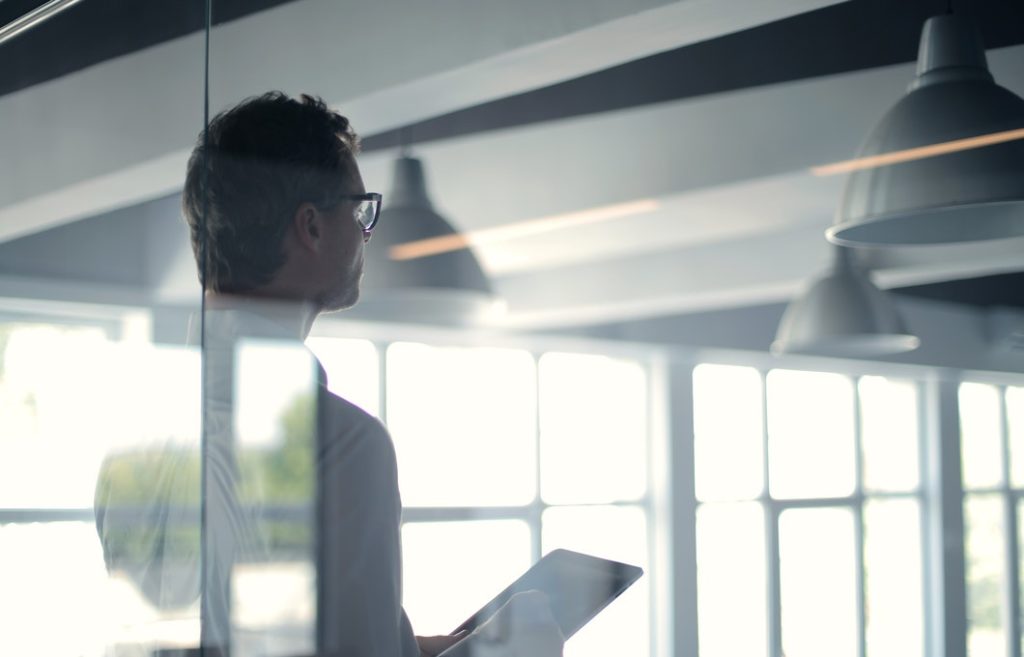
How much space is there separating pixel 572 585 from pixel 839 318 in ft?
1.19

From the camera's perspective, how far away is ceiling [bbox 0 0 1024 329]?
103cm

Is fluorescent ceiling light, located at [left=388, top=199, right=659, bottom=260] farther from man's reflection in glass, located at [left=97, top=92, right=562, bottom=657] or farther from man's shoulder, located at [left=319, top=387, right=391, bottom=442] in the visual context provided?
man's shoulder, located at [left=319, top=387, right=391, bottom=442]

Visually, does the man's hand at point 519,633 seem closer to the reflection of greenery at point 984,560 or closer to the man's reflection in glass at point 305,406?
the man's reflection in glass at point 305,406

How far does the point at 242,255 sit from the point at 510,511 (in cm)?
48

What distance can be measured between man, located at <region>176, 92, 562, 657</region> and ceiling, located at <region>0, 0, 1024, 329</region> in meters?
0.06

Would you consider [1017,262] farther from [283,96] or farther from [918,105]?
[283,96]

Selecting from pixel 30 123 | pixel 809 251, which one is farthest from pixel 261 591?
pixel 30 123

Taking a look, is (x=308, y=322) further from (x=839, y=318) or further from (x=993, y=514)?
(x=993, y=514)

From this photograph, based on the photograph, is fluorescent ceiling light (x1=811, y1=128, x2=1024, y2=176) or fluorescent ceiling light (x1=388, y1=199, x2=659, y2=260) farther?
fluorescent ceiling light (x1=388, y1=199, x2=659, y2=260)

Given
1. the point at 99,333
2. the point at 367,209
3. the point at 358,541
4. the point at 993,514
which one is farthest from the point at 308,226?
the point at 993,514

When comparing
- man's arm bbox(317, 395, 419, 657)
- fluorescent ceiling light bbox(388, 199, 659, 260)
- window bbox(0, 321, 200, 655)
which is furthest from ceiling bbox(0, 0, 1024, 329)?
man's arm bbox(317, 395, 419, 657)

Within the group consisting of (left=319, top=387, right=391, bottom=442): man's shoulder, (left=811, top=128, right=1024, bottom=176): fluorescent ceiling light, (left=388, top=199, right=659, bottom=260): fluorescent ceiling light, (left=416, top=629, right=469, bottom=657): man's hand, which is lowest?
(left=416, top=629, right=469, bottom=657): man's hand

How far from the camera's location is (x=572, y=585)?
41.8 inches

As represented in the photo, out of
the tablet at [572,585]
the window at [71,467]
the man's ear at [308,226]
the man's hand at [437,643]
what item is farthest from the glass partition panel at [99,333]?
the tablet at [572,585]
